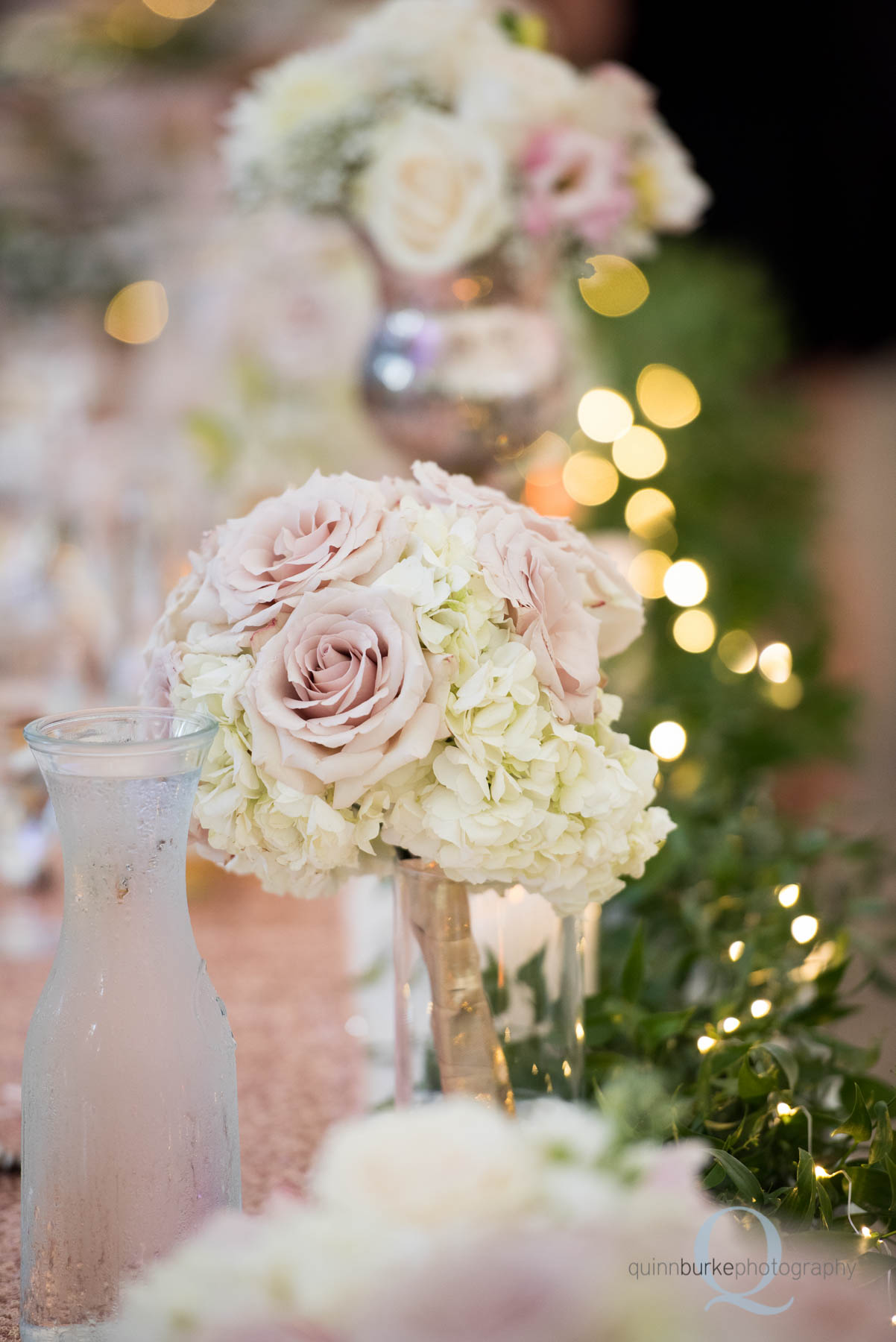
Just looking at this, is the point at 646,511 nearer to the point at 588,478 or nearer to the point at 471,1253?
the point at 588,478

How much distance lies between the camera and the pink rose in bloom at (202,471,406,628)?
476mm

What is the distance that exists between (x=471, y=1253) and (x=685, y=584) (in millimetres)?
1279

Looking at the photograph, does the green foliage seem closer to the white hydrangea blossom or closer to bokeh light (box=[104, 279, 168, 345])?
the white hydrangea blossom

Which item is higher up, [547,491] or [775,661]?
[547,491]

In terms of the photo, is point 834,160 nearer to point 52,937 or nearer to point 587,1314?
point 52,937

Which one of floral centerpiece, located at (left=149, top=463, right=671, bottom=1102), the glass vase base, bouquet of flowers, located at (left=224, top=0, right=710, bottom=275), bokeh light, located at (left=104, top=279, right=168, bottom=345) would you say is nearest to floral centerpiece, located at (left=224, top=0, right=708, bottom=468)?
bouquet of flowers, located at (left=224, top=0, right=710, bottom=275)

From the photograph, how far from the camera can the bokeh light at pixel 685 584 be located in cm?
147

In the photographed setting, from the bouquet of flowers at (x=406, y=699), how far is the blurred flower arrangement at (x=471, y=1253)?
147 millimetres

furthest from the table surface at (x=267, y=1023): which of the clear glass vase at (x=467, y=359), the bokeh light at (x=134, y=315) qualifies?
the bokeh light at (x=134, y=315)

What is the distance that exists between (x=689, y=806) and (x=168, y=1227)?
2.06 feet

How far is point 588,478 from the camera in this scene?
73.0 inches

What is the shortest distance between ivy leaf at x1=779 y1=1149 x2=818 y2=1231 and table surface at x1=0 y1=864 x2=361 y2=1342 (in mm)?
252

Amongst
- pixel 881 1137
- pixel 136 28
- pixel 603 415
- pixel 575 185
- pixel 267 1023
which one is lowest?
pixel 267 1023

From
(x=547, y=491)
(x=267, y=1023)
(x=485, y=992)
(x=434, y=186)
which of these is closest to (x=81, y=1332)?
(x=485, y=992)
